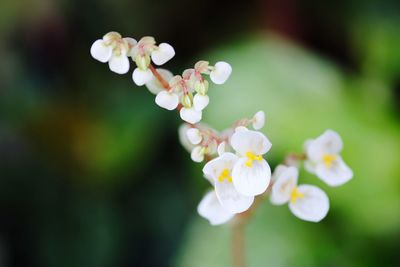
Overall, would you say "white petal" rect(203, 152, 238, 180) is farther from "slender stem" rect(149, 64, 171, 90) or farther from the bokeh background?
the bokeh background

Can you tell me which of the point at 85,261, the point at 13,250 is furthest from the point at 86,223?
the point at 13,250

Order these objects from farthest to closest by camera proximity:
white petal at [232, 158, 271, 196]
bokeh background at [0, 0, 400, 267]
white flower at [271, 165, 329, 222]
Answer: bokeh background at [0, 0, 400, 267]
white flower at [271, 165, 329, 222]
white petal at [232, 158, 271, 196]

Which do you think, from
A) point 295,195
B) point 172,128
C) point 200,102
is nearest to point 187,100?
point 200,102

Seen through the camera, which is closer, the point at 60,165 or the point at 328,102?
the point at 328,102

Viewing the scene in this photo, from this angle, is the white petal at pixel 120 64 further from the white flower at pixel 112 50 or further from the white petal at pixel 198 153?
the white petal at pixel 198 153

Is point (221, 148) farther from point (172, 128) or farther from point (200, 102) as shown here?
point (172, 128)

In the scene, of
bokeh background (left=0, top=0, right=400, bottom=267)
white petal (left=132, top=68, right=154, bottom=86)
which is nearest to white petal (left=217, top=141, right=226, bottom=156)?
white petal (left=132, top=68, right=154, bottom=86)

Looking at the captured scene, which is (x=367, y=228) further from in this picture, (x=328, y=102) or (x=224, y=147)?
(x=224, y=147)
